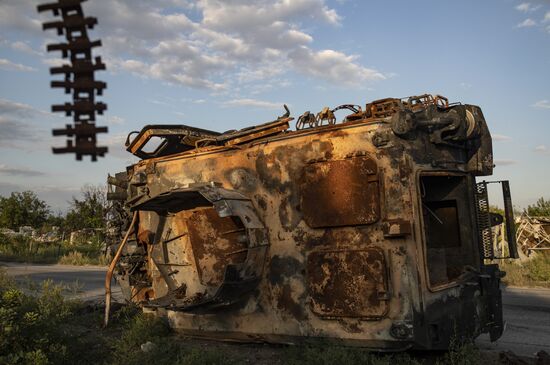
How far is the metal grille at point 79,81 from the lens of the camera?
130 centimetres

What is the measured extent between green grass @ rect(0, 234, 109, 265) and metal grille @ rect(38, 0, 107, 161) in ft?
67.7

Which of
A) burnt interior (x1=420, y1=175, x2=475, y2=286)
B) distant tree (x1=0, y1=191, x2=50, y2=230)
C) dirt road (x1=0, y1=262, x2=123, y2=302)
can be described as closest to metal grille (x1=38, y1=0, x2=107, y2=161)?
burnt interior (x1=420, y1=175, x2=475, y2=286)

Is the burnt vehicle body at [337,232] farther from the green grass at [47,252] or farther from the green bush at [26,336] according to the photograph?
the green grass at [47,252]

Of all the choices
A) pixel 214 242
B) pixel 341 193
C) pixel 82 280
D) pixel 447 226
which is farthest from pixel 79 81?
pixel 82 280

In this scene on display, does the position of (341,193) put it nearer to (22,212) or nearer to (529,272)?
(529,272)

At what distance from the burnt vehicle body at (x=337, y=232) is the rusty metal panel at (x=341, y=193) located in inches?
0.5

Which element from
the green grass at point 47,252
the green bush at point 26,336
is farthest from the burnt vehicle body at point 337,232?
the green grass at point 47,252

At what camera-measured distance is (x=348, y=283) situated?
5.18 m

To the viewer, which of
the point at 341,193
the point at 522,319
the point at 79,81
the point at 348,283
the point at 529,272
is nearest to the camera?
the point at 79,81

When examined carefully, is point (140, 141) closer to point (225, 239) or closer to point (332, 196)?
point (225, 239)

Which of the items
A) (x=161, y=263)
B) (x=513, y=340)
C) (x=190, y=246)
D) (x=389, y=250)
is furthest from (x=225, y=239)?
(x=513, y=340)

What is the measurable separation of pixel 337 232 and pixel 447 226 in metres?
1.76

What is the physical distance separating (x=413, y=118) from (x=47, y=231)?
30.9 metres

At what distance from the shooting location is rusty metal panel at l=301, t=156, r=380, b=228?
5211 mm
